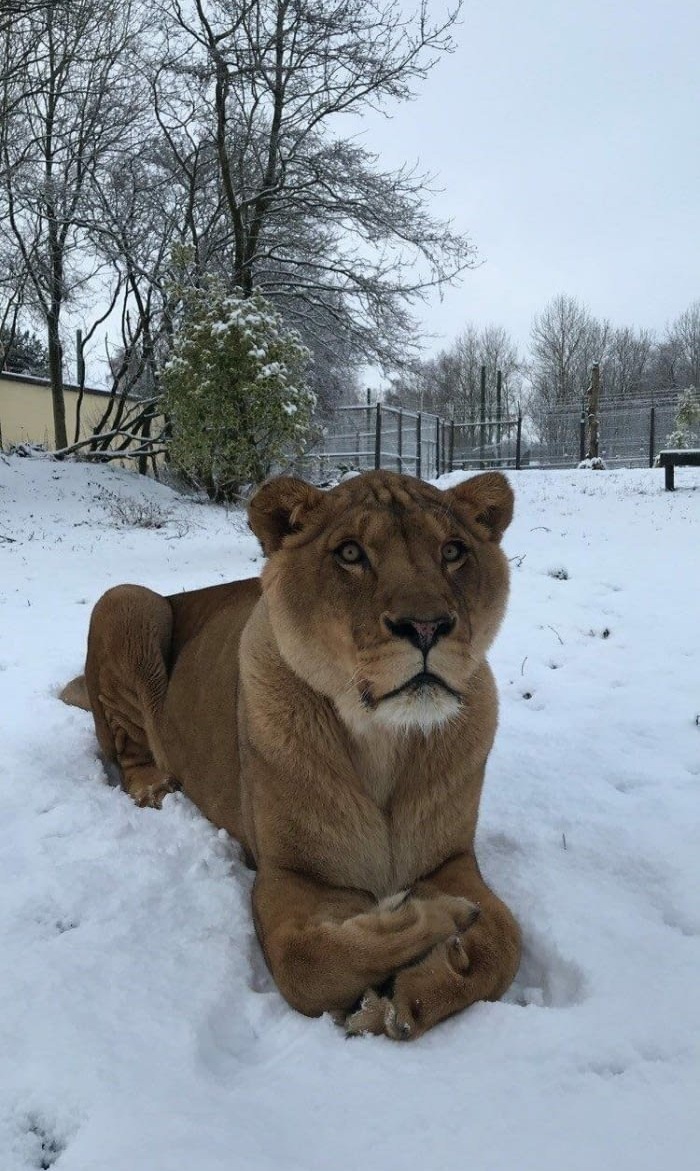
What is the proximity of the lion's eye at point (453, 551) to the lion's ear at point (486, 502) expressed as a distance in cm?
20

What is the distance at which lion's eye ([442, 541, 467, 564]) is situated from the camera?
2.10 meters

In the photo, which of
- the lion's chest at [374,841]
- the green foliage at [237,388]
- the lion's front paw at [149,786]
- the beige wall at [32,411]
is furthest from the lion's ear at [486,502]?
the beige wall at [32,411]

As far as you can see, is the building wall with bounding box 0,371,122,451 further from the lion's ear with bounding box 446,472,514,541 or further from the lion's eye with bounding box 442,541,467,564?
the lion's eye with bounding box 442,541,467,564

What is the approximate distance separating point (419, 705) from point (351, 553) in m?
0.43

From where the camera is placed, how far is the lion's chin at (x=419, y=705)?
6.04 feet

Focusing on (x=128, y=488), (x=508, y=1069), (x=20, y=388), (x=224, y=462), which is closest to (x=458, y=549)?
(x=508, y=1069)

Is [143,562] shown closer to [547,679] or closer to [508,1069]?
[547,679]

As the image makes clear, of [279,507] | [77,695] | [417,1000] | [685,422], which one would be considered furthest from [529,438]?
[417,1000]

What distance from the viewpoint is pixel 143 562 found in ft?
31.0

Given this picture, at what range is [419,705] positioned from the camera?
1.85 meters

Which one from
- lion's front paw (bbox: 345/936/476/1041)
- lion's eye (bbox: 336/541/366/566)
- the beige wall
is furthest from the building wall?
lion's front paw (bbox: 345/936/476/1041)

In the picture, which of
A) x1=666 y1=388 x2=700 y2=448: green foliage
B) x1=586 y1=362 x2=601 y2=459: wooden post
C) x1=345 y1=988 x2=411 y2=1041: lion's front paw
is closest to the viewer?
x1=345 y1=988 x2=411 y2=1041: lion's front paw

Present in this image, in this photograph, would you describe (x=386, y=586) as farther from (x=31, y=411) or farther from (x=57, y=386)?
(x=31, y=411)

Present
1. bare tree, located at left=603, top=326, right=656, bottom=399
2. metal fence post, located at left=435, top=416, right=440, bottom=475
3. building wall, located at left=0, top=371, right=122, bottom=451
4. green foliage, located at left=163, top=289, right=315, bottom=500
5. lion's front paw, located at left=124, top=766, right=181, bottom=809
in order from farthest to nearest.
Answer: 1. bare tree, located at left=603, top=326, right=656, bottom=399
2. building wall, located at left=0, top=371, right=122, bottom=451
3. metal fence post, located at left=435, top=416, right=440, bottom=475
4. green foliage, located at left=163, top=289, right=315, bottom=500
5. lion's front paw, located at left=124, top=766, right=181, bottom=809
